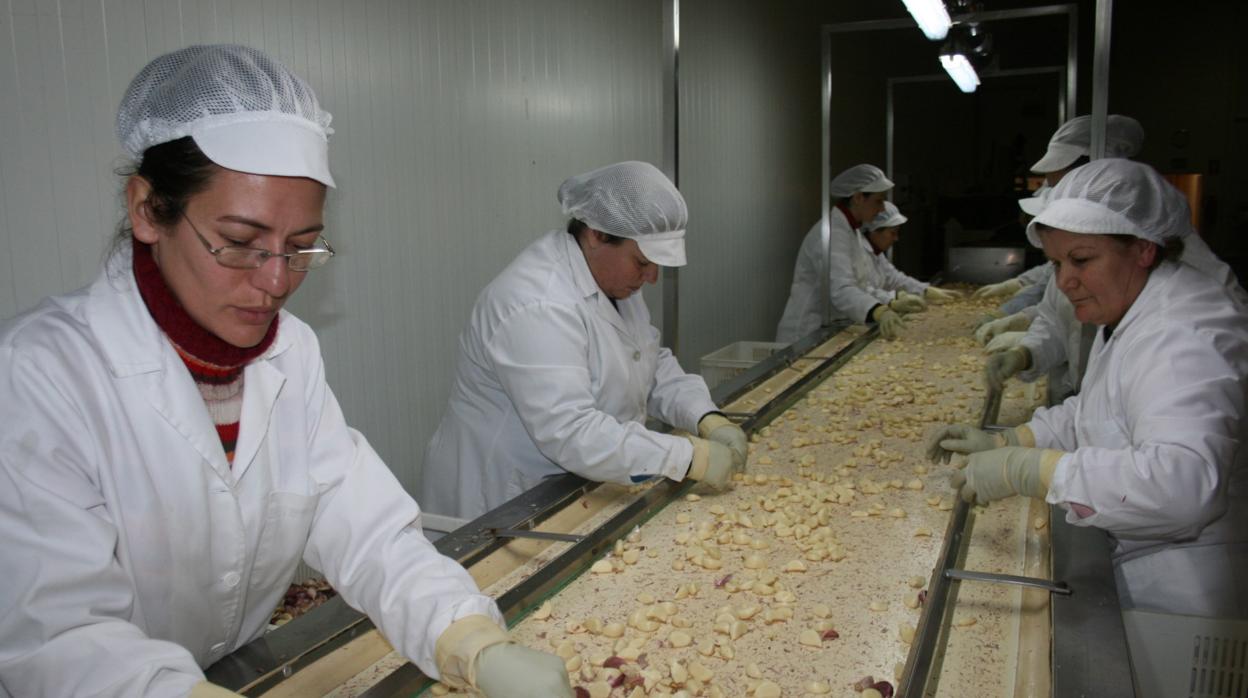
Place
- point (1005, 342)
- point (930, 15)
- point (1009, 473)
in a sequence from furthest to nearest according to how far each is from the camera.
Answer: point (1005, 342) → point (930, 15) → point (1009, 473)

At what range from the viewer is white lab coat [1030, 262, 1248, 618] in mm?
1815

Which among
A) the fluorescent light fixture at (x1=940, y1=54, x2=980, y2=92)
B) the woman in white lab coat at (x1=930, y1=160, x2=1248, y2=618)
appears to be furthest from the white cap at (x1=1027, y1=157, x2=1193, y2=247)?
the fluorescent light fixture at (x1=940, y1=54, x2=980, y2=92)

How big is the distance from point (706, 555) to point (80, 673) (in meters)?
1.12

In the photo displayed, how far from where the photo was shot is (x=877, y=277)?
6.05 metres

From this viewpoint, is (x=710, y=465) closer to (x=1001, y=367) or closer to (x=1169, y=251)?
(x=1169, y=251)

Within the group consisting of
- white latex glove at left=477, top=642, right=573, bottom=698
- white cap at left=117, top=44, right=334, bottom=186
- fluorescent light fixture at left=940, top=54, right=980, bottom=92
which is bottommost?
white latex glove at left=477, top=642, right=573, bottom=698

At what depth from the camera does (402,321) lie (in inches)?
144

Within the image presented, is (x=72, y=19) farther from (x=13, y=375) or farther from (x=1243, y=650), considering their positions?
(x=1243, y=650)

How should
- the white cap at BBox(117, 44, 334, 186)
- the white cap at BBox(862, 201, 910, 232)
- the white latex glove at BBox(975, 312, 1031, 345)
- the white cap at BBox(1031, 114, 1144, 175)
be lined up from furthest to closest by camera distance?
1. the white cap at BBox(862, 201, 910, 232)
2. the white latex glove at BBox(975, 312, 1031, 345)
3. the white cap at BBox(1031, 114, 1144, 175)
4. the white cap at BBox(117, 44, 334, 186)

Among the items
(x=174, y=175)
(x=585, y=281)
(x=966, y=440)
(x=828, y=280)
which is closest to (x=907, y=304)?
(x=828, y=280)

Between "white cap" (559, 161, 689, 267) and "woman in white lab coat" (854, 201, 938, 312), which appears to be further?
"woman in white lab coat" (854, 201, 938, 312)

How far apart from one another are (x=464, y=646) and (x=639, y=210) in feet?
4.62

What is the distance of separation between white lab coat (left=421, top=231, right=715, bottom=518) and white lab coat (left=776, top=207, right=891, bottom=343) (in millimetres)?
2550

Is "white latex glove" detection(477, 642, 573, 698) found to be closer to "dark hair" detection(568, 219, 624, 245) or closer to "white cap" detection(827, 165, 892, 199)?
"dark hair" detection(568, 219, 624, 245)
